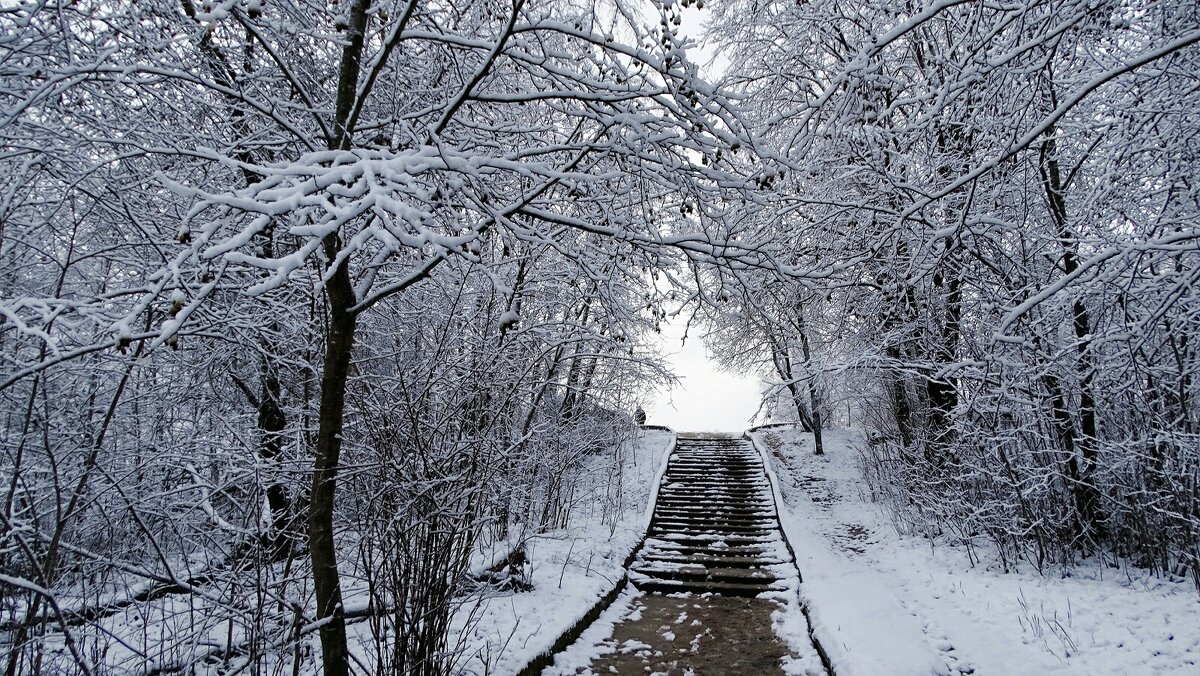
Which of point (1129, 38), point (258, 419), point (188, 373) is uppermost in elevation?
point (1129, 38)

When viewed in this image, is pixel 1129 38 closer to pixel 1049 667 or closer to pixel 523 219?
pixel 1049 667

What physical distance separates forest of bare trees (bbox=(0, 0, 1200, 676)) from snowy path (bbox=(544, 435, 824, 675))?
6.89 feet

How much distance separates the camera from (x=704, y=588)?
8102 mm

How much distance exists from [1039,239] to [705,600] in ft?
19.2

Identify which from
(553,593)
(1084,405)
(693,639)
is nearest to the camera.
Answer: (693,639)

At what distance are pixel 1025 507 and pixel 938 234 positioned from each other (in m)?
4.65

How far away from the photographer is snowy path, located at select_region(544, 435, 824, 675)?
5.76 m

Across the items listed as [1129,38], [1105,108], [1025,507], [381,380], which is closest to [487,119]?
[381,380]

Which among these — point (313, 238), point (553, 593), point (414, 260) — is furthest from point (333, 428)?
point (553, 593)

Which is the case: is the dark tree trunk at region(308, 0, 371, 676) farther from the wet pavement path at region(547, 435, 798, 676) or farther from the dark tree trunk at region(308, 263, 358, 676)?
the wet pavement path at region(547, 435, 798, 676)

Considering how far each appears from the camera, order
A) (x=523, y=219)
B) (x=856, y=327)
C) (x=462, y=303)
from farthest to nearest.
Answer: (x=856, y=327) → (x=462, y=303) → (x=523, y=219)

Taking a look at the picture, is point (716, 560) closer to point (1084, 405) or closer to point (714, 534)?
point (714, 534)

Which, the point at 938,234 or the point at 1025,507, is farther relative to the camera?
the point at 1025,507

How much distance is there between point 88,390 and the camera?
227 inches
